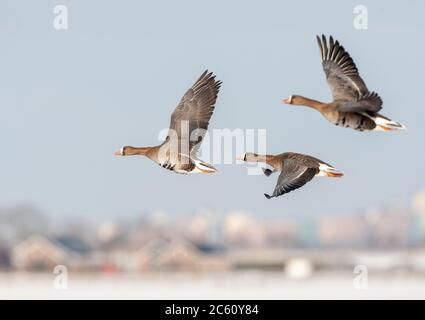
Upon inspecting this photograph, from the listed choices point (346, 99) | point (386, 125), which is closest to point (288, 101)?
point (346, 99)

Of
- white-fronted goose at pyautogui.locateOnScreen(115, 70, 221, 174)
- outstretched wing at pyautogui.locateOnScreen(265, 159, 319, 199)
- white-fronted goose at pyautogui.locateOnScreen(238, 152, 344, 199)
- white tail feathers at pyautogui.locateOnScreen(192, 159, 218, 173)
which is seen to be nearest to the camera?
outstretched wing at pyautogui.locateOnScreen(265, 159, 319, 199)

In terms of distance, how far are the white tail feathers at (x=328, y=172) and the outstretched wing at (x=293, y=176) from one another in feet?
0.23

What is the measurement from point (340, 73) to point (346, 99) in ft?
1.91

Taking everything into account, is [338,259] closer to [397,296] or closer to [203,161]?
[397,296]

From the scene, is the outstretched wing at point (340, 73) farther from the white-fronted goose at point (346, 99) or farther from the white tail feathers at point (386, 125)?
the white tail feathers at point (386, 125)

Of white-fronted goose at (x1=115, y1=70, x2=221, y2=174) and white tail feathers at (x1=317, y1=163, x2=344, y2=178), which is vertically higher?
white-fronted goose at (x1=115, y1=70, x2=221, y2=174)

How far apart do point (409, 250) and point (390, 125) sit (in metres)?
66.6

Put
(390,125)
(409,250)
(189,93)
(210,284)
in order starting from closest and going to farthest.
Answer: (390,125) → (189,93) → (210,284) → (409,250)

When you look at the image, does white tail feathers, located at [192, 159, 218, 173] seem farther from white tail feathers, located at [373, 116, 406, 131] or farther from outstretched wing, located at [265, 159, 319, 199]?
white tail feathers, located at [373, 116, 406, 131]

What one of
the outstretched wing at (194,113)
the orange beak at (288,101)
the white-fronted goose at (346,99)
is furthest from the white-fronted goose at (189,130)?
the white-fronted goose at (346,99)

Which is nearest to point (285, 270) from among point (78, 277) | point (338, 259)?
point (338, 259)

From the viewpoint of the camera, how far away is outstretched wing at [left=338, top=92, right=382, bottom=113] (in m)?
15.7

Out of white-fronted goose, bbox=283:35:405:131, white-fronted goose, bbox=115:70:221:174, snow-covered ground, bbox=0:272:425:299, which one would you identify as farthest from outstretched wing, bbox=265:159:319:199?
snow-covered ground, bbox=0:272:425:299

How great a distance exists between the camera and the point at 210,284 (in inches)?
2511
